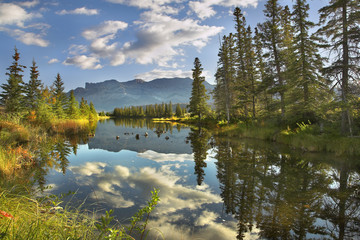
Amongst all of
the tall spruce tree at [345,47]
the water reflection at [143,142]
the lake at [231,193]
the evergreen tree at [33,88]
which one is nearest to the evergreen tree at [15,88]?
the evergreen tree at [33,88]

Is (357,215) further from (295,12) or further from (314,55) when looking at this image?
(295,12)

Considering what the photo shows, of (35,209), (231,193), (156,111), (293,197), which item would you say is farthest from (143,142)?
(156,111)

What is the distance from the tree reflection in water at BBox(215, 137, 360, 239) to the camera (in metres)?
4.36

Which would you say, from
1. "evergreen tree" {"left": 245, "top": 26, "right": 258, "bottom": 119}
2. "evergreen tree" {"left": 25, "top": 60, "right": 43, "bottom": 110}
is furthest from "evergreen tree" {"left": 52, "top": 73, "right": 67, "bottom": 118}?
"evergreen tree" {"left": 245, "top": 26, "right": 258, "bottom": 119}

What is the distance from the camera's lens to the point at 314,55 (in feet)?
57.2

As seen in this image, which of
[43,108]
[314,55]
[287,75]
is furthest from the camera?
[43,108]

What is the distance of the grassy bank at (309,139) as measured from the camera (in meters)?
11.7

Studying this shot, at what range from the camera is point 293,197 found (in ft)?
19.5

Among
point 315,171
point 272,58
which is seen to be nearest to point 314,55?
point 272,58

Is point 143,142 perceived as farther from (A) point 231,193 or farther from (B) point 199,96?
(B) point 199,96

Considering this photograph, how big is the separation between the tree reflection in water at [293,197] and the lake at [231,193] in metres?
0.02

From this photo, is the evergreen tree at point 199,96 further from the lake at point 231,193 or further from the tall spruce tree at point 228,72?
the lake at point 231,193

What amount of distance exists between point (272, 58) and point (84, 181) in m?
21.7

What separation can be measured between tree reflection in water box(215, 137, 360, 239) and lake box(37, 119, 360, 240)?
21 millimetres
